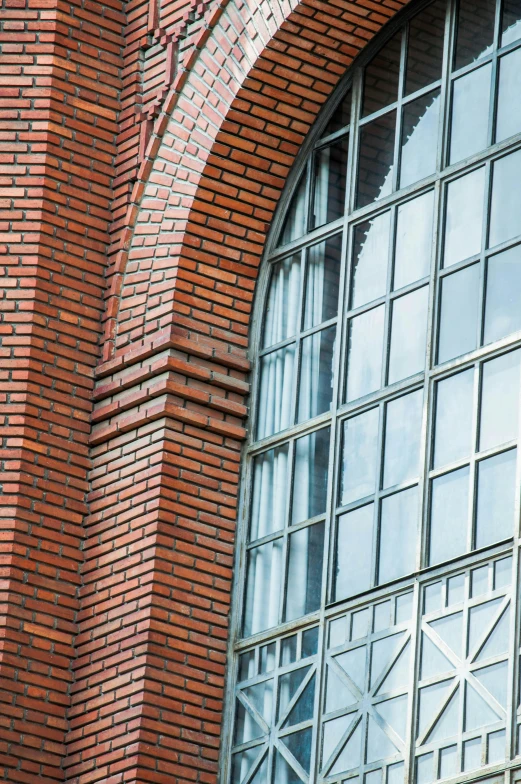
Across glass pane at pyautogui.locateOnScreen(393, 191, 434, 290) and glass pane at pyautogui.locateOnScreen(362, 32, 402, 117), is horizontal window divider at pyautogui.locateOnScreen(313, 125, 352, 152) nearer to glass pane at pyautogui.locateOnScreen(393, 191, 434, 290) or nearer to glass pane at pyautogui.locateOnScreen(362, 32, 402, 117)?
glass pane at pyautogui.locateOnScreen(362, 32, 402, 117)

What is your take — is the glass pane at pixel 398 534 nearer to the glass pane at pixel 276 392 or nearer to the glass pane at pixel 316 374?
the glass pane at pixel 316 374

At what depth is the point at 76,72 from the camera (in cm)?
1086

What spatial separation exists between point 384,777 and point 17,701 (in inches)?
91.6

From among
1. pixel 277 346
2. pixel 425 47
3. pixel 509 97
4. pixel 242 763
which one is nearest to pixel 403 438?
pixel 277 346

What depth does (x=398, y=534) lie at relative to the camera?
28.9ft

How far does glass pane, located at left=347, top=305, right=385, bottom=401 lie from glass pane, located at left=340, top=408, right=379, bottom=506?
0.56ft

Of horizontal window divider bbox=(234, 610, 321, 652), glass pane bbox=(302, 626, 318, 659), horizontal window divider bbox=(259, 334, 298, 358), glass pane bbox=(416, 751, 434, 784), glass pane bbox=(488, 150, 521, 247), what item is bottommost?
glass pane bbox=(416, 751, 434, 784)

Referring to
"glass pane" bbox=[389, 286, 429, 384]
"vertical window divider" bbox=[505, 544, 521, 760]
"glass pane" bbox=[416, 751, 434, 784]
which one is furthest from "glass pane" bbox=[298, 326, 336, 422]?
"glass pane" bbox=[416, 751, 434, 784]

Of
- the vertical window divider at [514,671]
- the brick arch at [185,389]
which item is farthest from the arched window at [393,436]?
the brick arch at [185,389]

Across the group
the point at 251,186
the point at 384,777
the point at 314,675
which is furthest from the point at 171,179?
the point at 384,777

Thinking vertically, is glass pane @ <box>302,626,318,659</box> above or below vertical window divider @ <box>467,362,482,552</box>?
below

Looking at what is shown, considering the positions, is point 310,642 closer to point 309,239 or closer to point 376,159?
point 309,239

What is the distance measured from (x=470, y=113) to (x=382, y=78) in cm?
101

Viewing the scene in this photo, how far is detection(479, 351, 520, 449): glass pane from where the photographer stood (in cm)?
825
